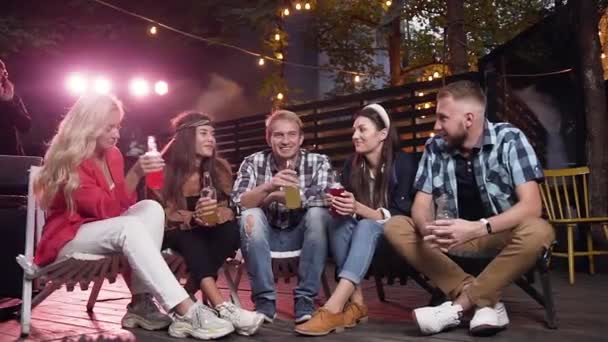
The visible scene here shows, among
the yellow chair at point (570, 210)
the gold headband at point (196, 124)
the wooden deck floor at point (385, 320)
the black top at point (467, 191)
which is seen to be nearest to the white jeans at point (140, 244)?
the wooden deck floor at point (385, 320)

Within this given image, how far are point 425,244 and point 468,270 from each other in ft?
1.06

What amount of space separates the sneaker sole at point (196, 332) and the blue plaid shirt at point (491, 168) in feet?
3.67

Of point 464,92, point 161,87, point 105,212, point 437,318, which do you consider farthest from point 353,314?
point 161,87

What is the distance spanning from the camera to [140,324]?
3244mm

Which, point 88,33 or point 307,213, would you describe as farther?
point 88,33

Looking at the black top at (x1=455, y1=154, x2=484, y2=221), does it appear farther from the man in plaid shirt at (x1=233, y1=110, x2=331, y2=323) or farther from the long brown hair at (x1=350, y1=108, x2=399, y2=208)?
the man in plaid shirt at (x1=233, y1=110, x2=331, y2=323)

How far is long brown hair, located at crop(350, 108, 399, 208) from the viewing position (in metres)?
3.25

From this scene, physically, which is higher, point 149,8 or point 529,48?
point 149,8

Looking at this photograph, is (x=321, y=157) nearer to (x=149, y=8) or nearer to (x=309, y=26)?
(x=149, y=8)

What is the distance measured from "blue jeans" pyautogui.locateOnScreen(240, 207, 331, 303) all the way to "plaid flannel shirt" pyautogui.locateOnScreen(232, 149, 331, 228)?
16 cm

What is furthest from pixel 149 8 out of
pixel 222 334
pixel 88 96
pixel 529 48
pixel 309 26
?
pixel 222 334

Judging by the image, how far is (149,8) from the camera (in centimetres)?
935

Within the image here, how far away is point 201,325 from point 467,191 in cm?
136

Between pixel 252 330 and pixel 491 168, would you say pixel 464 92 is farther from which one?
pixel 252 330
